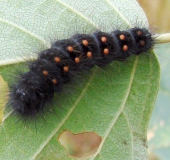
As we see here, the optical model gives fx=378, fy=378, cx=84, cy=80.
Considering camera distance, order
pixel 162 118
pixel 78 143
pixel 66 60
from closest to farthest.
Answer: pixel 66 60 → pixel 162 118 → pixel 78 143

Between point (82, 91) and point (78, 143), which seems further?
point (78, 143)

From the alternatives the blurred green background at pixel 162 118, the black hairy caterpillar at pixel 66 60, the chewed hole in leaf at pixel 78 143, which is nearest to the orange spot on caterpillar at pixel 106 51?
the black hairy caterpillar at pixel 66 60

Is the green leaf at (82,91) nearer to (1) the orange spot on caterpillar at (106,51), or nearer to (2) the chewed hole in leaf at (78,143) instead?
(1) the orange spot on caterpillar at (106,51)

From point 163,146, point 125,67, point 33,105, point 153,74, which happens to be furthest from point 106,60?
point 163,146

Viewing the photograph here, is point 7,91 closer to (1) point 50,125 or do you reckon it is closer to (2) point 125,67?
(1) point 50,125

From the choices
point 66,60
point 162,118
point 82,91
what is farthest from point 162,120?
point 66,60

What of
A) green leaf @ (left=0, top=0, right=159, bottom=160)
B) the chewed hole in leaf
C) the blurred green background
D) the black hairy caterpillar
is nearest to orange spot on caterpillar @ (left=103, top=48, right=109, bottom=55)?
the black hairy caterpillar

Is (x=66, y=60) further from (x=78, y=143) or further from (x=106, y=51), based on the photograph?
(x=78, y=143)
